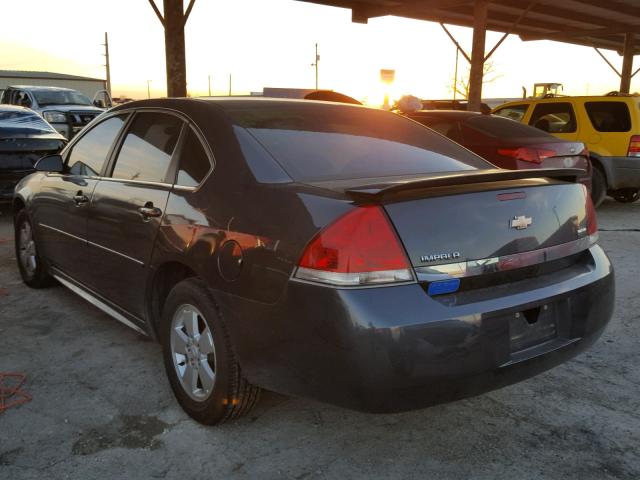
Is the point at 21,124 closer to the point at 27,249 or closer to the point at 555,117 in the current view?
the point at 27,249

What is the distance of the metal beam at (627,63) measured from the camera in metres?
20.0

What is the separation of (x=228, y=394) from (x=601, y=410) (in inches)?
72.6

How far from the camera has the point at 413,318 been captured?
2137 millimetres

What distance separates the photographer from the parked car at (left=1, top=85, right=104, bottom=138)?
1616 centimetres

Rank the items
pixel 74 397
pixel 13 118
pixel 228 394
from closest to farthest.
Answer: pixel 228 394
pixel 74 397
pixel 13 118

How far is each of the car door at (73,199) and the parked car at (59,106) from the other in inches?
485

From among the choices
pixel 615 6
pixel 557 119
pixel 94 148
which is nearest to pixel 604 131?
pixel 557 119

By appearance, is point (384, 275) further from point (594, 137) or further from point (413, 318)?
point (594, 137)

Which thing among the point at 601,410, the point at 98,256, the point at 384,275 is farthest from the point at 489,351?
the point at 98,256

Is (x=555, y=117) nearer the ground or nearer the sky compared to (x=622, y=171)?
nearer the sky

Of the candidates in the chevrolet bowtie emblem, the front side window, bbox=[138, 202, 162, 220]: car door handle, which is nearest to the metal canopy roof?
the front side window

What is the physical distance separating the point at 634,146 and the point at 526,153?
10.0 feet

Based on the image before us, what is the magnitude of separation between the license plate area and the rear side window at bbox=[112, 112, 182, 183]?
1858 mm

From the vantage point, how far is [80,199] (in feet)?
12.6
